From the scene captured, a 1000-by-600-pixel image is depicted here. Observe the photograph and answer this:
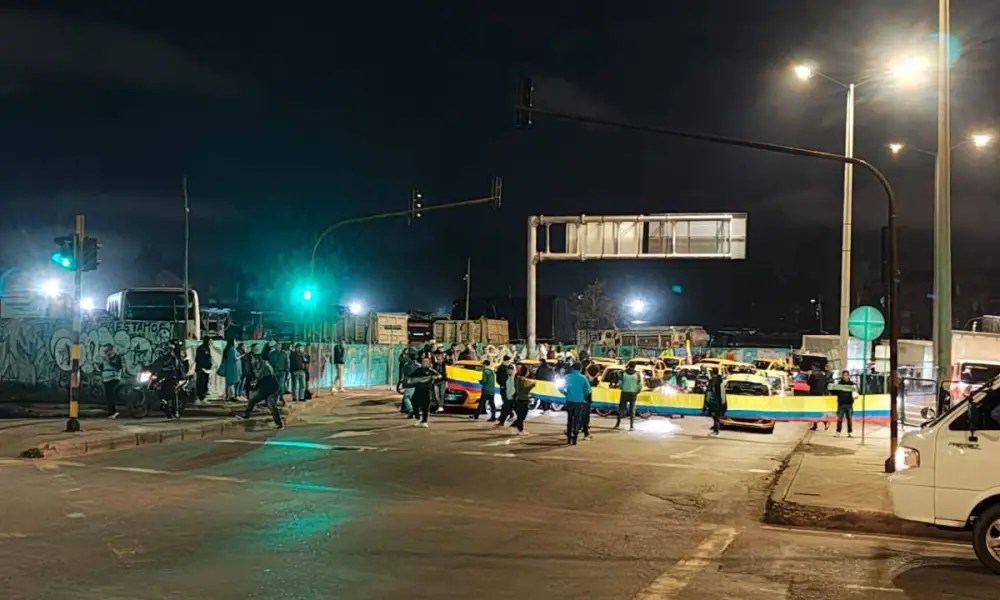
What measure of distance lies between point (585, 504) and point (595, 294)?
86081 millimetres

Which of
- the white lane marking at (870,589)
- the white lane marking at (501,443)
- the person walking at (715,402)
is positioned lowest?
the white lane marking at (501,443)

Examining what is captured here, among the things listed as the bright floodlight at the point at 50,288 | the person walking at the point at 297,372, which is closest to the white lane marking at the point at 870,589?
the person walking at the point at 297,372

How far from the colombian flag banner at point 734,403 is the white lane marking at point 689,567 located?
13199 millimetres

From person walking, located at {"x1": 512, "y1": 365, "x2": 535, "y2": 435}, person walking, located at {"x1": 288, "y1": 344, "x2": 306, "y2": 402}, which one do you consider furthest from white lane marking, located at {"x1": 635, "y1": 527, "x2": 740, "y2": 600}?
person walking, located at {"x1": 288, "y1": 344, "x2": 306, "y2": 402}

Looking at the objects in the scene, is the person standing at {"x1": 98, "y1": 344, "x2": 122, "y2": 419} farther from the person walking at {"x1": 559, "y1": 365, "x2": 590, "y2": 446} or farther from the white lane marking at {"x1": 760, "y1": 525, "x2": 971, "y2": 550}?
the white lane marking at {"x1": 760, "y1": 525, "x2": 971, "y2": 550}

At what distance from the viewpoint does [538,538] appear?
9398 millimetres

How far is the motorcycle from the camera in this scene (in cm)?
2019

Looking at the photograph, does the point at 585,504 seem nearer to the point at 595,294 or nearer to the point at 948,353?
the point at 948,353

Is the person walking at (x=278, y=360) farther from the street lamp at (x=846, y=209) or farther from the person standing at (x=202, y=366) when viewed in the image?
the street lamp at (x=846, y=209)

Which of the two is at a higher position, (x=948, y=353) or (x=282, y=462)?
(x=948, y=353)

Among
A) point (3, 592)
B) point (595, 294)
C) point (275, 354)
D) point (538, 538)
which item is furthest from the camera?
point (595, 294)

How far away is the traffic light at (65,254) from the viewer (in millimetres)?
16656

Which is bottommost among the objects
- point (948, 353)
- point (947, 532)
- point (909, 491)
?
point (947, 532)

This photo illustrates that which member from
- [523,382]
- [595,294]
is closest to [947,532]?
[523,382]
